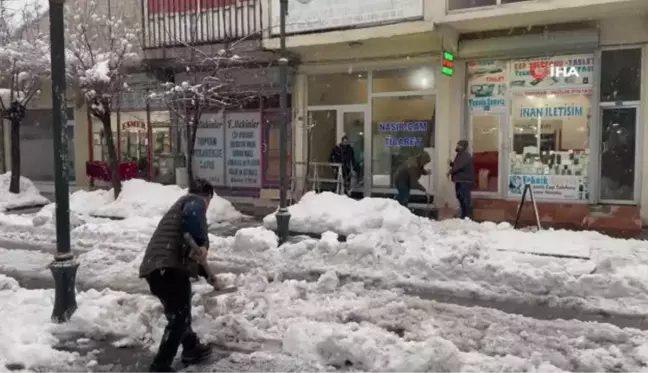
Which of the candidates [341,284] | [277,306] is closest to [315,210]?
[341,284]

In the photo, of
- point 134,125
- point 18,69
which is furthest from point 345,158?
point 18,69

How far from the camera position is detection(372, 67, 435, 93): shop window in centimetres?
1502

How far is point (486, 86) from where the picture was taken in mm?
14219

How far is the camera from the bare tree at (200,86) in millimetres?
14820

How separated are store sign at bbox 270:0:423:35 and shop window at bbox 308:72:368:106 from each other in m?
2.10

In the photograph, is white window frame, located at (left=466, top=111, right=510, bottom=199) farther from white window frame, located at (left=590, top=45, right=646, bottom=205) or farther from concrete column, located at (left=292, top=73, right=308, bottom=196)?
concrete column, located at (left=292, top=73, right=308, bottom=196)

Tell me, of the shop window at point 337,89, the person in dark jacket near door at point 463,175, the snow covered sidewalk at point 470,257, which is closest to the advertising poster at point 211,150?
the shop window at point 337,89

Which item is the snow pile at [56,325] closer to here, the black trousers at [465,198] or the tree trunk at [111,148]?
the black trousers at [465,198]

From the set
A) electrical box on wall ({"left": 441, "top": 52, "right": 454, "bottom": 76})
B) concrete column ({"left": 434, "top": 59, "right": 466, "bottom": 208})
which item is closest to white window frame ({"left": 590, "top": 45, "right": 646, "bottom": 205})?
concrete column ({"left": 434, "top": 59, "right": 466, "bottom": 208})

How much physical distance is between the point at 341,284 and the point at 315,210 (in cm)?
438

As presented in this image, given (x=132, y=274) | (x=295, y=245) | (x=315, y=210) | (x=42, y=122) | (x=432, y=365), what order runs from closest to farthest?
(x=432, y=365) → (x=132, y=274) → (x=295, y=245) → (x=315, y=210) → (x=42, y=122)

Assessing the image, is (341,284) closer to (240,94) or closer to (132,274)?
(132,274)

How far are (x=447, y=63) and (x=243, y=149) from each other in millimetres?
7050

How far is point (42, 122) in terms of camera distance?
2375 centimetres
